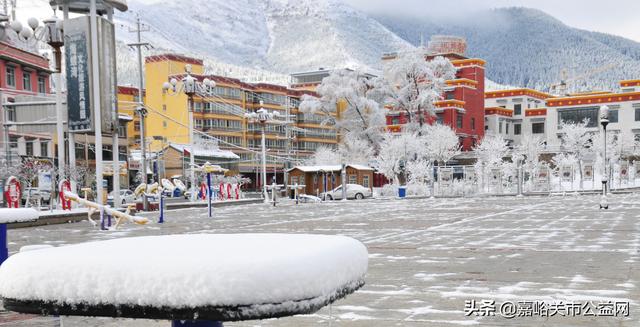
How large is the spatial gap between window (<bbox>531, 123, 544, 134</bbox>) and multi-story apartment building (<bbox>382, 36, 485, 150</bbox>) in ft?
27.3

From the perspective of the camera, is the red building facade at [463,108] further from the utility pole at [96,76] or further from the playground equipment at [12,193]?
the playground equipment at [12,193]

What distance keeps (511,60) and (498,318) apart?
621 ft

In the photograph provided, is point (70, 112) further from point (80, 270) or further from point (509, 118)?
point (509, 118)

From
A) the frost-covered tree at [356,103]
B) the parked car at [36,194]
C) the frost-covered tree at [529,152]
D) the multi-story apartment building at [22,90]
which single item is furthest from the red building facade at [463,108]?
the parked car at [36,194]

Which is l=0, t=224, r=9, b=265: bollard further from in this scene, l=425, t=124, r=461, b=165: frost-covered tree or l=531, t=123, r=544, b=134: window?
l=531, t=123, r=544, b=134: window

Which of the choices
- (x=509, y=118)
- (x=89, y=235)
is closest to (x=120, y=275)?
(x=89, y=235)

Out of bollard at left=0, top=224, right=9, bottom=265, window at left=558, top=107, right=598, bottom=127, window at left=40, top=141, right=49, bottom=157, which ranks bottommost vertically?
bollard at left=0, top=224, right=9, bottom=265

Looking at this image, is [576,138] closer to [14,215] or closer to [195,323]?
[14,215]

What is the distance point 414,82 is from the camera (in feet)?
178

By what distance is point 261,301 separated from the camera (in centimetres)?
150

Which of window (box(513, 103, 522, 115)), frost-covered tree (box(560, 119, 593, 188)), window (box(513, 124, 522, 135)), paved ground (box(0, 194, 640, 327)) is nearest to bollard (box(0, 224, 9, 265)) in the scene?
paved ground (box(0, 194, 640, 327))

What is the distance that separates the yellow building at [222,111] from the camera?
75000 millimetres

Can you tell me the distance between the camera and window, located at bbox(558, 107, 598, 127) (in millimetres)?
64062

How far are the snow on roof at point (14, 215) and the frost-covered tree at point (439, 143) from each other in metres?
47.8
